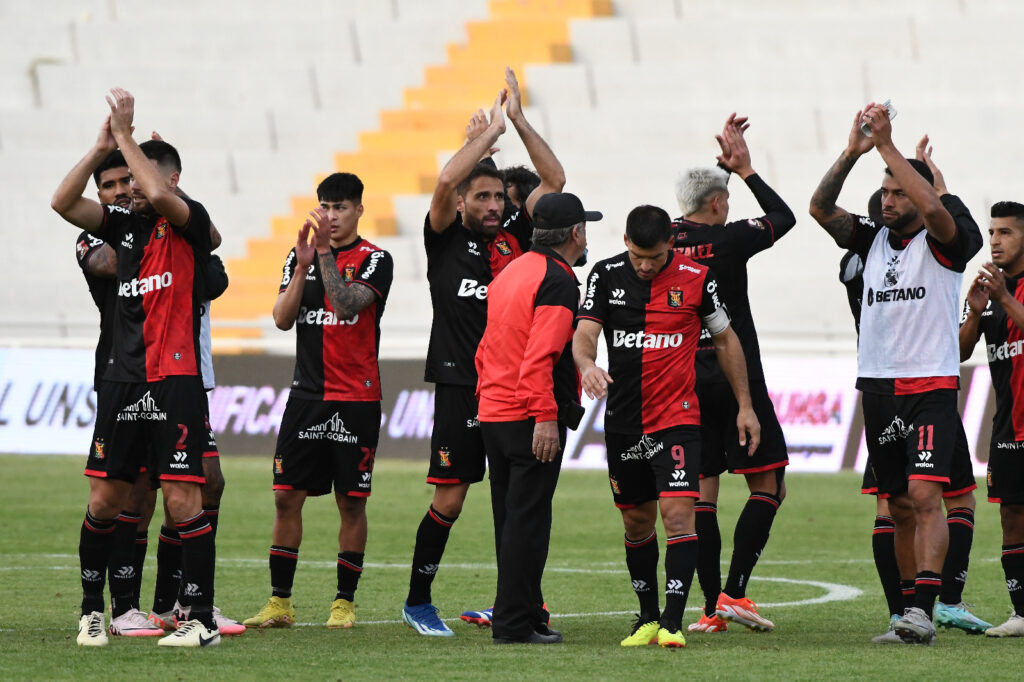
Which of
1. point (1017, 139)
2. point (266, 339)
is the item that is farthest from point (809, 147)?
point (266, 339)

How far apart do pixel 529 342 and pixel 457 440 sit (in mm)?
1095

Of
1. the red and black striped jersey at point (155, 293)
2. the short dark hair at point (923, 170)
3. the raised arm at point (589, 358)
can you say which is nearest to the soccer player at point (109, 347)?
the red and black striped jersey at point (155, 293)

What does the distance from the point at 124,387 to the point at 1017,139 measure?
21.9 metres

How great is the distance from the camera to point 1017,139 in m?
27.2

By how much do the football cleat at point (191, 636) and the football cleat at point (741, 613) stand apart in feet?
8.79

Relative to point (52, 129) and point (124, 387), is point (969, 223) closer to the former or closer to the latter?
point (124, 387)

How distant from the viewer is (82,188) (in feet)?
25.8

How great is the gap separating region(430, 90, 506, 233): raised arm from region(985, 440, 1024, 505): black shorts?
3183 mm

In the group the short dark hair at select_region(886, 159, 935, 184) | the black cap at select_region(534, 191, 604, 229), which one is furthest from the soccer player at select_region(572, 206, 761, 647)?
the short dark hair at select_region(886, 159, 935, 184)

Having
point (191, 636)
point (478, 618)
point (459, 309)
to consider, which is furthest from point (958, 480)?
point (191, 636)

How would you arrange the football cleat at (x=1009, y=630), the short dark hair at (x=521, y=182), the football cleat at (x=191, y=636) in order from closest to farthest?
the football cleat at (x=191, y=636) < the football cleat at (x=1009, y=630) < the short dark hair at (x=521, y=182)

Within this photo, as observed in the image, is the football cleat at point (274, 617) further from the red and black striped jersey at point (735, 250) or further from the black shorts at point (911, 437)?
the black shorts at point (911, 437)

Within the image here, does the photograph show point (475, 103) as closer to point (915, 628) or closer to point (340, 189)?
point (340, 189)

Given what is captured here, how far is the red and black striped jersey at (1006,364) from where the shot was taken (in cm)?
899
